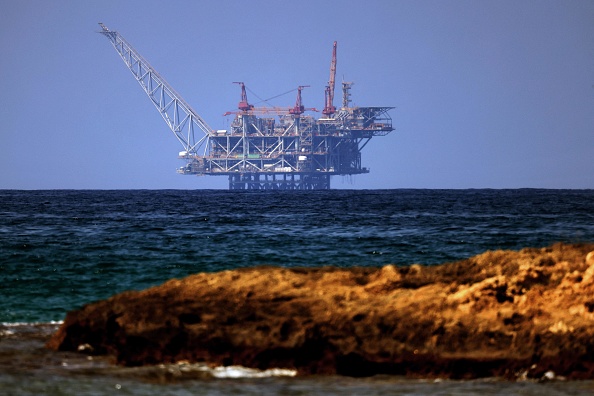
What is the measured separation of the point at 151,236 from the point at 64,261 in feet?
39.6

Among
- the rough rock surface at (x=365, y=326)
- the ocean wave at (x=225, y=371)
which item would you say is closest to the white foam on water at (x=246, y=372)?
the ocean wave at (x=225, y=371)

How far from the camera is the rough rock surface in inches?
416

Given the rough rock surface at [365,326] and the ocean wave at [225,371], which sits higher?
the rough rock surface at [365,326]

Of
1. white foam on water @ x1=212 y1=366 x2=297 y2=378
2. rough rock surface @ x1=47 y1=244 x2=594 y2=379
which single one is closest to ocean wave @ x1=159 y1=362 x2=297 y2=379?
white foam on water @ x1=212 y1=366 x2=297 y2=378

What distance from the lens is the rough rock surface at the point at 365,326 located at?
10.6 meters

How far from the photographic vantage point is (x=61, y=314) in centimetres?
1592

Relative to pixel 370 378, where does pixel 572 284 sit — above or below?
above

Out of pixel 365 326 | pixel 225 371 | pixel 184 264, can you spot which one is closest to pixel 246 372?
pixel 225 371

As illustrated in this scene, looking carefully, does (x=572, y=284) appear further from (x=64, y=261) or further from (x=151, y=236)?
(x=151, y=236)

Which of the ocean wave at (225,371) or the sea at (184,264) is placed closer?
the sea at (184,264)

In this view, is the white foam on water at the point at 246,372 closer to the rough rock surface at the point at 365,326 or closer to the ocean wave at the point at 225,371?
the ocean wave at the point at 225,371

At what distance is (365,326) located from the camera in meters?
11.1

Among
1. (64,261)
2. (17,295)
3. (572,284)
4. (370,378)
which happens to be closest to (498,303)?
(572,284)

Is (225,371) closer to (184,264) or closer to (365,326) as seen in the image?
(365,326)
